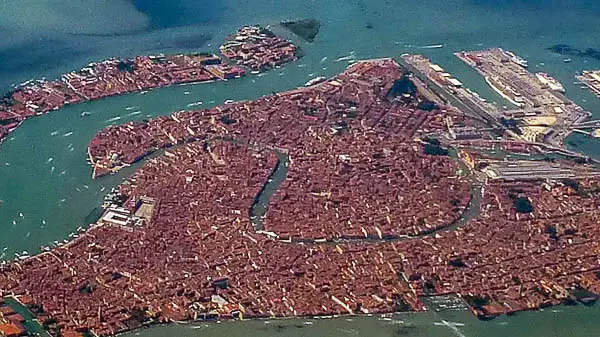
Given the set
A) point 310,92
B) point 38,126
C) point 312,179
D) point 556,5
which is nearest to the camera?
point 312,179

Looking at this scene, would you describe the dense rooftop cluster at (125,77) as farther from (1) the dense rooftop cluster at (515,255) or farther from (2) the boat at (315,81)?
(1) the dense rooftop cluster at (515,255)

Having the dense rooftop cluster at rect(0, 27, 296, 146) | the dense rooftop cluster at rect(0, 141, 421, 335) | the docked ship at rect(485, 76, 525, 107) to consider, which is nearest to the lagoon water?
the docked ship at rect(485, 76, 525, 107)

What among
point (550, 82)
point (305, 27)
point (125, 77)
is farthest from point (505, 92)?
point (125, 77)

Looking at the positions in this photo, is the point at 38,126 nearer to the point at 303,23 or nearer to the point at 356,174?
the point at 356,174

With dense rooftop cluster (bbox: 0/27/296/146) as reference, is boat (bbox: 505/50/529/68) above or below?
below

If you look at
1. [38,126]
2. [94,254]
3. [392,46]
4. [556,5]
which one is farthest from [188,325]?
[556,5]

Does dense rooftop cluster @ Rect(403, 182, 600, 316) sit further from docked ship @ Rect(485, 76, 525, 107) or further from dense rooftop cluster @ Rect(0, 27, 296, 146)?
dense rooftop cluster @ Rect(0, 27, 296, 146)
